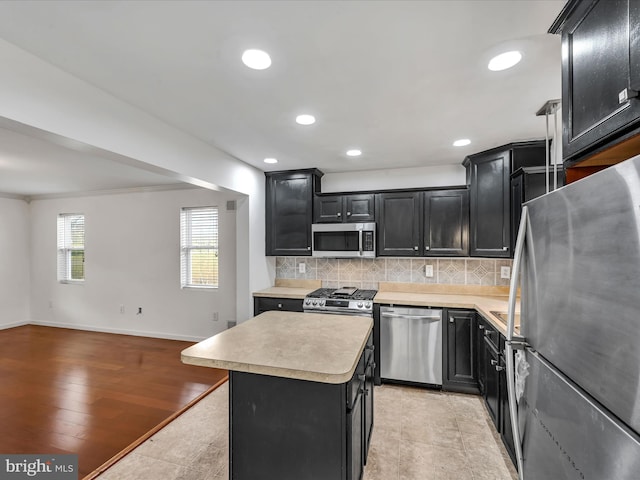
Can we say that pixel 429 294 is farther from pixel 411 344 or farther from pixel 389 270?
pixel 411 344

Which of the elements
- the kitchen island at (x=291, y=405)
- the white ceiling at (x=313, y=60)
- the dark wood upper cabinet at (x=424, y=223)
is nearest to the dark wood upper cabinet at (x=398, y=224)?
the dark wood upper cabinet at (x=424, y=223)

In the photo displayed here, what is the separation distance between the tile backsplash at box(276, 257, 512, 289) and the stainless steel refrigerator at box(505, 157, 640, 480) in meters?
2.58

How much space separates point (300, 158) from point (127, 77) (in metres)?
1.88

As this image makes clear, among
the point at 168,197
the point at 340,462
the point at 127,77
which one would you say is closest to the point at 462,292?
the point at 340,462

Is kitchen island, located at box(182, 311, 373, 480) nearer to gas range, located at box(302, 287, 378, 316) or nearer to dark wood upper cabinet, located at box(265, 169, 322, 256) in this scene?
gas range, located at box(302, 287, 378, 316)

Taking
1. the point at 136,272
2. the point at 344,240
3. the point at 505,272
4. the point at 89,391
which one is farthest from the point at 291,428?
the point at 136,272

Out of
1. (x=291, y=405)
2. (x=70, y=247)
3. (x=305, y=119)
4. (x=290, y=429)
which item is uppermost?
(x=305, y=119)

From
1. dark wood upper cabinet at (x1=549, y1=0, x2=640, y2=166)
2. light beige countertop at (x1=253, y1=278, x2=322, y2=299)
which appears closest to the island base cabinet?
dark wood upper cabinet at (x1=549, y1=0, x2=640, y2=166)

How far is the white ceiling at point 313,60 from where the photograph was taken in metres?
1.29

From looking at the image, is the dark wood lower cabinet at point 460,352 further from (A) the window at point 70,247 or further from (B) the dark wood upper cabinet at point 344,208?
(A) the window at point 70,247

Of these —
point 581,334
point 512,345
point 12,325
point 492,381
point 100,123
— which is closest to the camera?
point 581,334

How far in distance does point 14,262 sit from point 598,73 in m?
8.33

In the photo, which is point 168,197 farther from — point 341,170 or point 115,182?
point 341,170

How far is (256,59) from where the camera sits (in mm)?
1608
